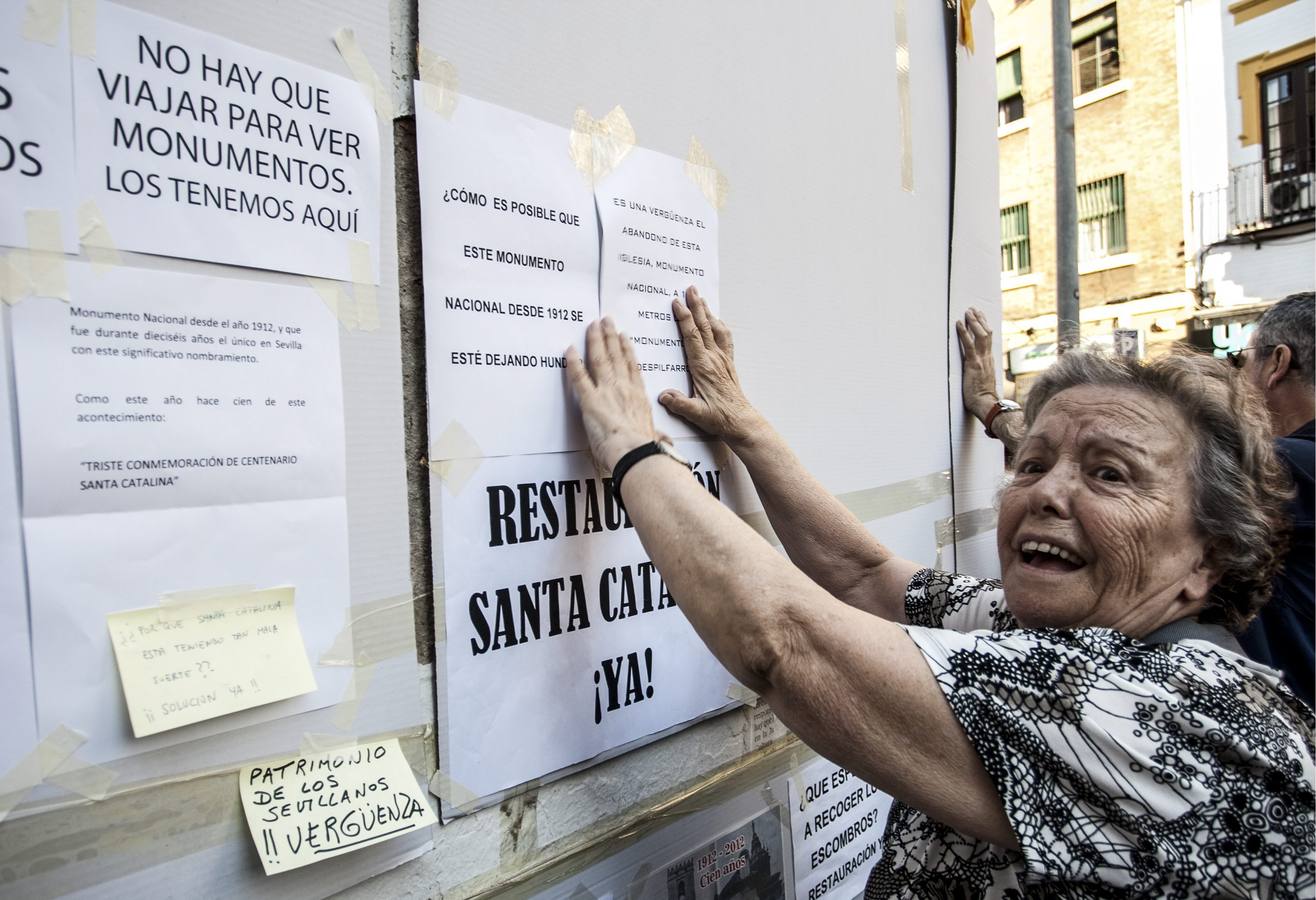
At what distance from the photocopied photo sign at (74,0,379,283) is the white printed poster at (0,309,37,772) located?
18 centimetres

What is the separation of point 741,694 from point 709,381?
1.95 ft

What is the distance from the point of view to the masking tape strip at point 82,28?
0.75 m

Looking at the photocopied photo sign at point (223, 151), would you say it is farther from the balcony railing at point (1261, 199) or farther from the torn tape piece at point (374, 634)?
the balcony railing at point (1261, 199)

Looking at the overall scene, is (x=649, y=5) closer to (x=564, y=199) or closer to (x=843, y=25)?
(x=564, y=199)

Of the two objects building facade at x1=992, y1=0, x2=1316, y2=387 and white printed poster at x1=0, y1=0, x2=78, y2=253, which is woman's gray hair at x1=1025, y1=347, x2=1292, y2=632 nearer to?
white printed poster at x1=0, y1=0, x2=78, y2=253

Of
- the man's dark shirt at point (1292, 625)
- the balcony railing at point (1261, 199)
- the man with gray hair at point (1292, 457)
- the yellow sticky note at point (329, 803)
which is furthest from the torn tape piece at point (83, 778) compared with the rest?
the balcony railing at point (1261, 199)

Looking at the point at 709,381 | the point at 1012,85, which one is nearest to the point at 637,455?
the point at 709,381

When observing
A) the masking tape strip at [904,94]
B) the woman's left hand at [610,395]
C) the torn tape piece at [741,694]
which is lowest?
the torn tape piece at [741,694]

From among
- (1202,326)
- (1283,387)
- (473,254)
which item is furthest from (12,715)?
(1202,326)

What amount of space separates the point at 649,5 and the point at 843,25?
0.71 meters

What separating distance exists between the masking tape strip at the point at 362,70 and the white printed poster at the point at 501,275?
0.04m

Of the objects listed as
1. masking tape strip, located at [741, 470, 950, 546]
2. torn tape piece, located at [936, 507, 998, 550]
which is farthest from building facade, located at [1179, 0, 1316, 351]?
masking tape strip, located at [741, 470, 950, 546]

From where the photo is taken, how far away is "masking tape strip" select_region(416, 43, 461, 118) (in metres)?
1.01

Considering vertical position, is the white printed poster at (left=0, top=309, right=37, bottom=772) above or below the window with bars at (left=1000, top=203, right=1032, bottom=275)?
below
